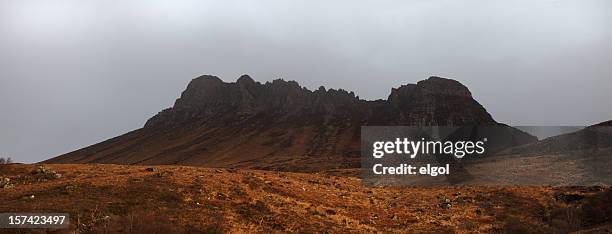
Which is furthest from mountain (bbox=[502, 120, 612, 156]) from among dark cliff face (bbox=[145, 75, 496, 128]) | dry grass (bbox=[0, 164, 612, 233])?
dark cliff face (bbox=[145, 75, 496, 128])

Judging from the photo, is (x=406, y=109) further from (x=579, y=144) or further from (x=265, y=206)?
(x=265, y=206)

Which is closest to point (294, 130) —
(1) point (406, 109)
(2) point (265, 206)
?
(1) point (406, 109)

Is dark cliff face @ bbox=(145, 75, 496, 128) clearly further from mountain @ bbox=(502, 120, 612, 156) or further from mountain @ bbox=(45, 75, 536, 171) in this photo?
mountain @ bbox=(502, 120, 612, 156)

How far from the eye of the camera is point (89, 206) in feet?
98.3

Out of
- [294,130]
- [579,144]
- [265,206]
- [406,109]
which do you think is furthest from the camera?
[406,109]

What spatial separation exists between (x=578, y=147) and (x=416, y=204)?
3593 cm

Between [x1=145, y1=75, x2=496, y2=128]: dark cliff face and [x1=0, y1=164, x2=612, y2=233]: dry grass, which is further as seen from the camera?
[x1=145, y1=75, x2=496, y2=128]: dark cliff face

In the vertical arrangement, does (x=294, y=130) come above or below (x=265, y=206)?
above

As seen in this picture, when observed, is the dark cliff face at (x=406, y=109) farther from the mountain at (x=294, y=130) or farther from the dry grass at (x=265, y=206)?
the dry grass at (x=265, y=206)

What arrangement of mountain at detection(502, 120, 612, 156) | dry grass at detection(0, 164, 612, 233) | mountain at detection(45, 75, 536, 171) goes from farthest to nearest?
mountain at detection(45, 75, 536, 171)
mountain at detection(502, 120, 612, 156)
dry grass at detection(0, 164, 612, 233)

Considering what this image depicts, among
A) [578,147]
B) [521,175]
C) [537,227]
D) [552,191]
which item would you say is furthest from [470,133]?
[537,227]

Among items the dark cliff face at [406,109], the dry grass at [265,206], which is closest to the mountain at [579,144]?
the dry grass at [265,206]

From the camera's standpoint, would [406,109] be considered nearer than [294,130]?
No

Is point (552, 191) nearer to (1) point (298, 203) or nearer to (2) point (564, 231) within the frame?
(2) point (564, 231)
